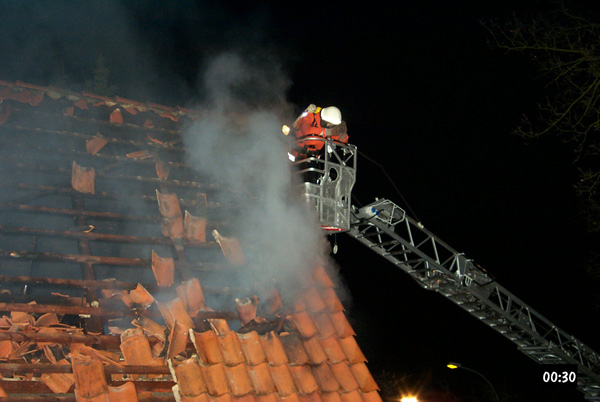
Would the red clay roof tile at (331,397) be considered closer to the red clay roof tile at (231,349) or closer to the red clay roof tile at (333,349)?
the red clay roof tile at (333,349)

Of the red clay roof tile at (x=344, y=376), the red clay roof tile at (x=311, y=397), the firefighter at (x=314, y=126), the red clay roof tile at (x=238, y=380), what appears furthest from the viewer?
the firefighter at (x=314, y=126)

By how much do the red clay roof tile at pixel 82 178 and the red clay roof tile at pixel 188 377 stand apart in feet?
7.33

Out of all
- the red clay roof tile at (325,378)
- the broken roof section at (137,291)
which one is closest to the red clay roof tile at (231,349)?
the broken roof section at (137,291)

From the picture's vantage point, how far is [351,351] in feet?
15.1

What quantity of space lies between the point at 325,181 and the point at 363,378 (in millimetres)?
5300

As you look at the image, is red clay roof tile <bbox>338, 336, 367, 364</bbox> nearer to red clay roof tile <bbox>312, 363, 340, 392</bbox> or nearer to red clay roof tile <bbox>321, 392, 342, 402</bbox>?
red clay roof tile <bbox>312, 363, 340, 392</bbox>

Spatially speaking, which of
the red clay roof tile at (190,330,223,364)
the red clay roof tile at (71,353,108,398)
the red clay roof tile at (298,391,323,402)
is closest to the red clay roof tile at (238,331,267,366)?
the red clay roof tile at (190,330,223,364)

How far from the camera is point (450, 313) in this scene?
39156mm

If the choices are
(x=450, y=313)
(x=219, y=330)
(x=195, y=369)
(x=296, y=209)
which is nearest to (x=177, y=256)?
(x=219, y=330)

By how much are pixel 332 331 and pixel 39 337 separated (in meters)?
2.43

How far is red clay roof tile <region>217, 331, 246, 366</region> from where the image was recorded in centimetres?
399

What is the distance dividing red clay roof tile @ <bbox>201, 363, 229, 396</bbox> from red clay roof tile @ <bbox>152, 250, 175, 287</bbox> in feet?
3.18

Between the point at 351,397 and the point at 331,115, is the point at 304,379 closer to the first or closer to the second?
the point at 351,397

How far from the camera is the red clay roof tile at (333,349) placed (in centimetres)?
446
